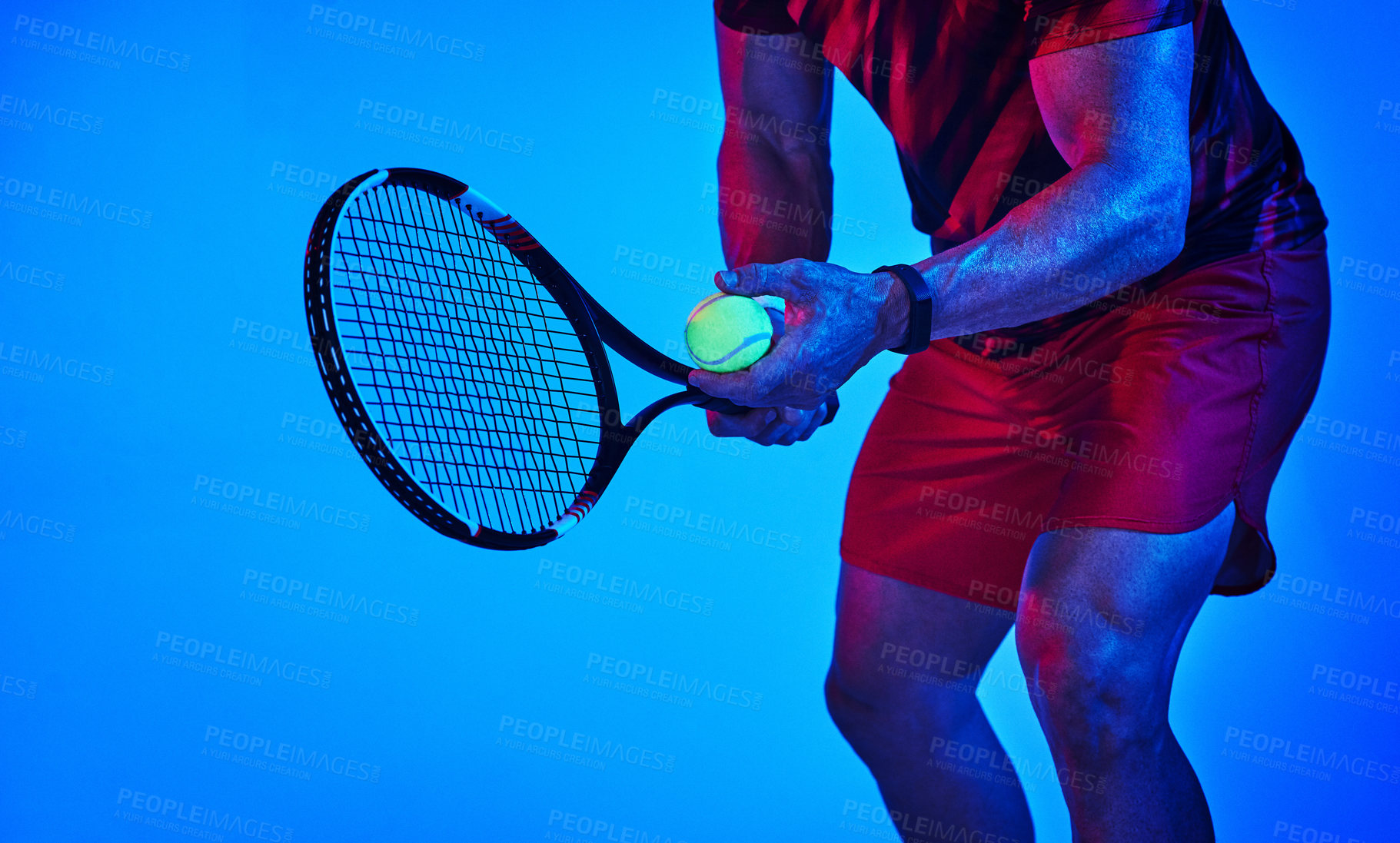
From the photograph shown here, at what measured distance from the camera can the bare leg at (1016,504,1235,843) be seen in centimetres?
117

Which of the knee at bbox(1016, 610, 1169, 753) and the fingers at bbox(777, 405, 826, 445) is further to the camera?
the fingers at bbox(777, 405, 826, 445)

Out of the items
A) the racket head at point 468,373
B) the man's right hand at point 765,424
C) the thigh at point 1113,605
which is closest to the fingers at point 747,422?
the man's right hand at point 765,424

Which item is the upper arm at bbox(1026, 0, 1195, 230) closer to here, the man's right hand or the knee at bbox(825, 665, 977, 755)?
the man's right hand

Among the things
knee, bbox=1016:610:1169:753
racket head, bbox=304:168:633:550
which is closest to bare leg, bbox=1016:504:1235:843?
knee, bbox=1016:610:1169:753

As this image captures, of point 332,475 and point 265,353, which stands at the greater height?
point 265,353

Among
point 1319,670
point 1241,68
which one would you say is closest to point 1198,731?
point 1319,670

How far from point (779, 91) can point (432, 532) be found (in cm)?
100

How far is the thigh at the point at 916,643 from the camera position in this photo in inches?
60.0

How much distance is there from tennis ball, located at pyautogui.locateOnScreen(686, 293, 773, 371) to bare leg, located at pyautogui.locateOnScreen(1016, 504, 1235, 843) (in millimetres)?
464

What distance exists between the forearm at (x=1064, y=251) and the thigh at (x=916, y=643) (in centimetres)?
55

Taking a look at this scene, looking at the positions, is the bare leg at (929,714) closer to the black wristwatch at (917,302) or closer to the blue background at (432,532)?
the blue background at (432,532)

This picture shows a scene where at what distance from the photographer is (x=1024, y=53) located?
125 cm

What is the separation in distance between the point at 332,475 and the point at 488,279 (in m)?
0.62

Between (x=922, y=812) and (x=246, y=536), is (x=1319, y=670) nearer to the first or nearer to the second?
(x=922, y=812)
